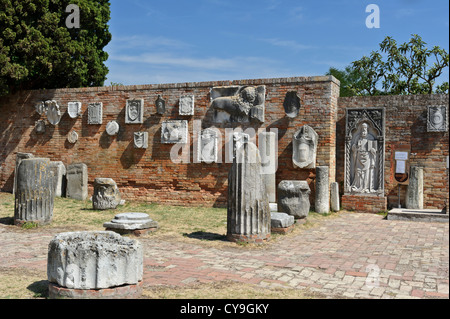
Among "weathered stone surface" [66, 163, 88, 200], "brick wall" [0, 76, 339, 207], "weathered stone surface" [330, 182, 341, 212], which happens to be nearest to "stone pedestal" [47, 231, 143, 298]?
"brick wall" [0, 76, 339, 207]

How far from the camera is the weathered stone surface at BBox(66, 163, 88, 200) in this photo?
13.9 m

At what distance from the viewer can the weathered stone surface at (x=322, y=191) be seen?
11562mm

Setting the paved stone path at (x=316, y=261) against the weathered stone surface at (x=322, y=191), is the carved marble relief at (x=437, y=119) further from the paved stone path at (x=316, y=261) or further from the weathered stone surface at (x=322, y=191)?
the paved stone path at (x=316, y=261)

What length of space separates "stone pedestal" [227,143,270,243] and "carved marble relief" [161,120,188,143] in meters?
5.58

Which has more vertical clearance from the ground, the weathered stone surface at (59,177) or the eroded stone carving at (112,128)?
the eroded stone carving at (112,128)

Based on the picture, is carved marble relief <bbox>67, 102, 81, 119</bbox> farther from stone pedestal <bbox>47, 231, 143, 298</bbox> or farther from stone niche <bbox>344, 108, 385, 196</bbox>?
stone pedestal <bbox>47, 231, 143, 298</bbox>

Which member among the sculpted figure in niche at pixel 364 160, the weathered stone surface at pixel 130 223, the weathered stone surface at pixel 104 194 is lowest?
the weathered stone surface at pixel 130 223

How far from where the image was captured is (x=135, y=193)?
13.9 meters

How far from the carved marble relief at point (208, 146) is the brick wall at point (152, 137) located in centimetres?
20

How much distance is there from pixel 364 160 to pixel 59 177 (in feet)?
30.2

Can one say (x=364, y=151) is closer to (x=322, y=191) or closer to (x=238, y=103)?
(x=322, y=191)

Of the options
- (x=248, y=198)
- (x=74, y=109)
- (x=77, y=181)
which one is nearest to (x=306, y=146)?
(x=248, y=198)

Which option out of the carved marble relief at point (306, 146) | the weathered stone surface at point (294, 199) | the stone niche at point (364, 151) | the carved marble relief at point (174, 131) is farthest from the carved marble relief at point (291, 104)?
the carved marble relief at point (174, 131)
